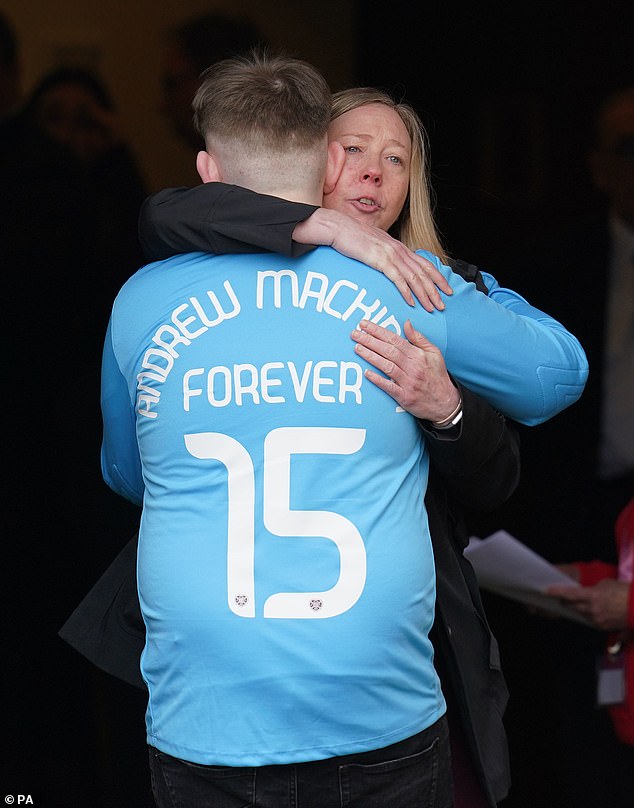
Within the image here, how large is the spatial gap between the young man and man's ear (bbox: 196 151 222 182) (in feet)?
0.19

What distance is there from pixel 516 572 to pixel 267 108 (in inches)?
51.6

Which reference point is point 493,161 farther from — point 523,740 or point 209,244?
point 209,244

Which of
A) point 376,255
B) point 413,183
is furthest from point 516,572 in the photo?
point 376,255

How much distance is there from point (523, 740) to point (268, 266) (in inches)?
102

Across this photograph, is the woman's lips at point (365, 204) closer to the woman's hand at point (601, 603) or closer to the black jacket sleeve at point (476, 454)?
the black jacket sleeve at point (476, 454)

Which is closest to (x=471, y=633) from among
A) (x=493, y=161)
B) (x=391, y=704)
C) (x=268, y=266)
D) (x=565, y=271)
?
(x=391, y=704)

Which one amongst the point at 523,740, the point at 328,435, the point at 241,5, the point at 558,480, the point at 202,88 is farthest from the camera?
the point at 241,5

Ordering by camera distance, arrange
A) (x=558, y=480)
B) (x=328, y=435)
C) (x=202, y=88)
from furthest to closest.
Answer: (x=558, y=480)
(x=202, y=88)
(x=328, y=435)

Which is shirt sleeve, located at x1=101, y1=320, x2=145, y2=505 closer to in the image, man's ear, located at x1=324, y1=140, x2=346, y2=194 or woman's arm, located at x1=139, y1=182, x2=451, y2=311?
woman's arm, located at x1=139, y1=182, x2=451, y2=311

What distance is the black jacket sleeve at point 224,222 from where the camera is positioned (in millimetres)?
1609

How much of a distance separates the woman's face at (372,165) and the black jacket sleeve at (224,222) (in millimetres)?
377

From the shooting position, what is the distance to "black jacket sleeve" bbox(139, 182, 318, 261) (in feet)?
5.28

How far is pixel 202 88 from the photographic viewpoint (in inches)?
70.4

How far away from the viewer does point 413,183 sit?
2.12m
